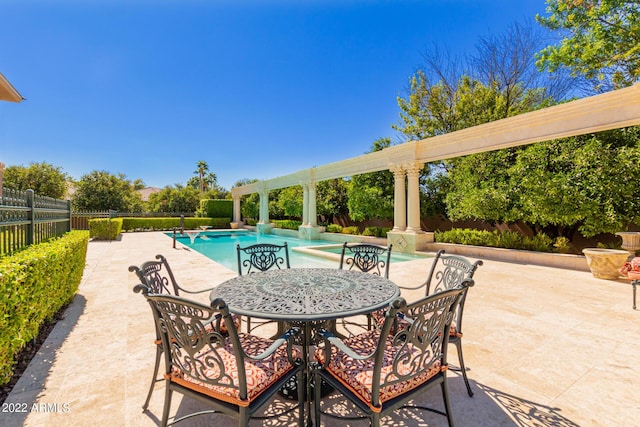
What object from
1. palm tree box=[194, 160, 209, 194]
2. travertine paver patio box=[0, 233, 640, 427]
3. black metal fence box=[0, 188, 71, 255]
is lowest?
travertine paver patio box=[0, 233, 640, 427]

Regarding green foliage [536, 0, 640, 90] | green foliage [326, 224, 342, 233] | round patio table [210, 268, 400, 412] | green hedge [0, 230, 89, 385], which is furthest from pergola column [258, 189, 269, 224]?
round patio table [210, 268, 400, 412]

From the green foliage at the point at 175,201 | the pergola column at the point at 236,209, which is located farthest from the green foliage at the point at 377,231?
the green foliage at the point at 175,201

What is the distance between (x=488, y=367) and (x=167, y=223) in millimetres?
24344

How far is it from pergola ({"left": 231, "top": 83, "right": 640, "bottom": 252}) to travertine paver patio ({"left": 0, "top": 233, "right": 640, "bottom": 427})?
417 centimetres

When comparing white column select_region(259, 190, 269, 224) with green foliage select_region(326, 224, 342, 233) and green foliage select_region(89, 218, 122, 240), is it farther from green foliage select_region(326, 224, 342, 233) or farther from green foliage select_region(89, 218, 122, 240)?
green foliage select_region(89, 218, 122, 240)

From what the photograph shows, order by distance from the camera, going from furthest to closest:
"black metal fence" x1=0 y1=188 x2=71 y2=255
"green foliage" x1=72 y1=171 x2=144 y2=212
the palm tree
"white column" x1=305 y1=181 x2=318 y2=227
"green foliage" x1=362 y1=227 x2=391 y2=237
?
the palm tree < "green foliage" x1=72 y1=171 x2=144 y2=212 < "white column" x1=305 y1=181 x2=318 y2=227 < "green foliage" x1=362 y1=227 x2=391 y2=237 < "black metal fence" x1=0 y1=188 x2=71 y2=255

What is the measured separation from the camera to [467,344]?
3008mm

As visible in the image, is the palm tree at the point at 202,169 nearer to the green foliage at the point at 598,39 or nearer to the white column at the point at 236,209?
the white column at the point at 236,209

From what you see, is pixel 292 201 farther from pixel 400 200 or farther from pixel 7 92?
pixel 7 92

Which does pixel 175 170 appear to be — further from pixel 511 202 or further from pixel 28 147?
pixel 511 202

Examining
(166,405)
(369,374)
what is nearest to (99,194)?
(166,405)

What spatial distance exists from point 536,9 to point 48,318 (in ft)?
56.2

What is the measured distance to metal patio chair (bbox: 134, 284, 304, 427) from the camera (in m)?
1.47

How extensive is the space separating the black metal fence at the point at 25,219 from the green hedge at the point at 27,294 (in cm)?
21
